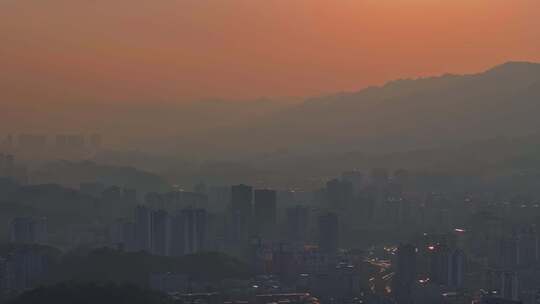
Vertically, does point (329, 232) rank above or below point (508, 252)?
above

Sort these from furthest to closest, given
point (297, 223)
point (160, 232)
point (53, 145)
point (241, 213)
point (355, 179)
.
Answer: point (53, 145) → point (355, 179) → point (241, 213) → point (297, 223) → point (160, 232)

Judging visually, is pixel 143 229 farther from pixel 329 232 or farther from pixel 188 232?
pixel 329 232

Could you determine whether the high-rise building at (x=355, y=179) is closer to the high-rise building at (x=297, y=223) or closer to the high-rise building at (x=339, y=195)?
the high-rise building at (x=339, y=195)

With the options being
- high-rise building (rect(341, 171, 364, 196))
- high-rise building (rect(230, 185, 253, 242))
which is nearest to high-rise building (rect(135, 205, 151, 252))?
high-rise building (rect(230, 185, 253, 242))

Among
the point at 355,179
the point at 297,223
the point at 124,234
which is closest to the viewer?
the point at 124,234

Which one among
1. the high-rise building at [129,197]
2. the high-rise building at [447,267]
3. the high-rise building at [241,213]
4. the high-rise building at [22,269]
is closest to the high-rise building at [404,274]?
the high-rise building at [447,267]

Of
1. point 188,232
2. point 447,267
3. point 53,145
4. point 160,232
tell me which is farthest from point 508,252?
point 53,145

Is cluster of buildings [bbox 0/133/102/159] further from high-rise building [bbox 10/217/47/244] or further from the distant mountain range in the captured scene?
high-rise building [bbox 10/217/47/244]

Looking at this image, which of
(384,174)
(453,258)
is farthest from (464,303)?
(384,174)
